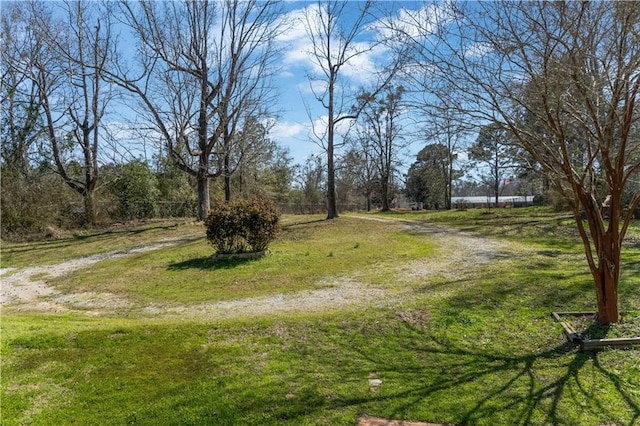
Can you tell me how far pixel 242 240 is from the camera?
10.8m

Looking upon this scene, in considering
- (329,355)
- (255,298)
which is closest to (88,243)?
(255,298)

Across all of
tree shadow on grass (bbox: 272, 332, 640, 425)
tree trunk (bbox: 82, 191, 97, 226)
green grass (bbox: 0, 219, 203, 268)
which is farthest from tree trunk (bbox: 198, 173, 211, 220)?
tree shadow on grass (bbox: 272, 332, 640, 425)

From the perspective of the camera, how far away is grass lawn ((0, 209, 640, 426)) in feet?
10.5

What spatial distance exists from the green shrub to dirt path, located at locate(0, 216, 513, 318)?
3199 mm

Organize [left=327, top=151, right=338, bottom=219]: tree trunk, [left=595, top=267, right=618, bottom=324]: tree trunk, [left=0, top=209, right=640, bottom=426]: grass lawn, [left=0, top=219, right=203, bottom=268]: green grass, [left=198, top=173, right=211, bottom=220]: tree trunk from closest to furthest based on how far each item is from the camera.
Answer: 1. [left=0, top=209, right=640, bottom=426]: grass lawn
2. [left=595, top=267, right=618, bottom=324]: tree trunk
3. [left=0, top=219, right=203, bottom=268]: green grass
4. [left=198, top=173, right=211, bottom=220]: tree trunk
5. [left=327, top=151, right=338, bottom=219]: tree trunk

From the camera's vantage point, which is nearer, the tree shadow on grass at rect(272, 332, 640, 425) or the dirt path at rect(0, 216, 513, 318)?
the tree shadow on grass at rect(272, 332, 640, 425)

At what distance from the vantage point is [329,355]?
4.19 metres

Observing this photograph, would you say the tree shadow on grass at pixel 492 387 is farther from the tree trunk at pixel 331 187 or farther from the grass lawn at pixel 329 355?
the tree trunk at pixel 331 187


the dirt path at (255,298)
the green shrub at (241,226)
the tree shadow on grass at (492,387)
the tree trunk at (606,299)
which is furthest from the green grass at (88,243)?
the tree trunk at (606,299)

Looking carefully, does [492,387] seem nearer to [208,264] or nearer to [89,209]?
[208,264]

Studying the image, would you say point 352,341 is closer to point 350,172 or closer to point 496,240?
point 496,240

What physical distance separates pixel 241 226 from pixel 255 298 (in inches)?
151

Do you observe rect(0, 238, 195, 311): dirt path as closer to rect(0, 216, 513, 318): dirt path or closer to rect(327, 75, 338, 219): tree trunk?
rect(0, 216, 513, 318): dirt path

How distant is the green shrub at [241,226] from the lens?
10359 mm
